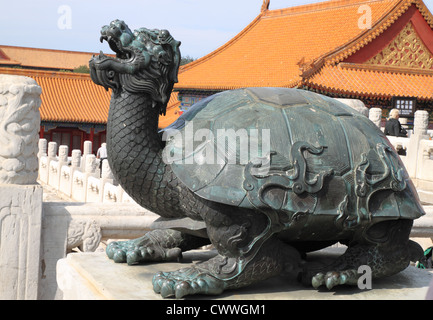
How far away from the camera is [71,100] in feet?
91.7

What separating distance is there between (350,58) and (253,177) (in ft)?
55.9

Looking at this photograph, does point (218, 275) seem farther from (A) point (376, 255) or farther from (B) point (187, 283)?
(A) point (376, 255)

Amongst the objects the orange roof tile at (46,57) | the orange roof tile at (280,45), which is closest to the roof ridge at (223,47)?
the orange roof tile at (280,45)

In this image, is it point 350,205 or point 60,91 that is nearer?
point 350,205

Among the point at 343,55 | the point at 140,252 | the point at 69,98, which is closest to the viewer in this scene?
the point at 140,252

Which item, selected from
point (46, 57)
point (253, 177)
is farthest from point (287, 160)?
point (46, 57)

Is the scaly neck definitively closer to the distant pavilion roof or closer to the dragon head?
the dragon head

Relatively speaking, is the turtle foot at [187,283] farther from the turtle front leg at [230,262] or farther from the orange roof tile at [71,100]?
the orange roof tile at [71,100]

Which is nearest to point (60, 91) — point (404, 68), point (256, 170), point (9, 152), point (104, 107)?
point (104, 107)

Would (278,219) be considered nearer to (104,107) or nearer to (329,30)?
(329,30)

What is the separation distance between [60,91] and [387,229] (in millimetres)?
26545

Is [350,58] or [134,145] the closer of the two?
[134,145]

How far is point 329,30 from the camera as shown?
825 inches

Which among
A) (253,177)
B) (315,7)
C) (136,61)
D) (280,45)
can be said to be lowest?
(253,177)
